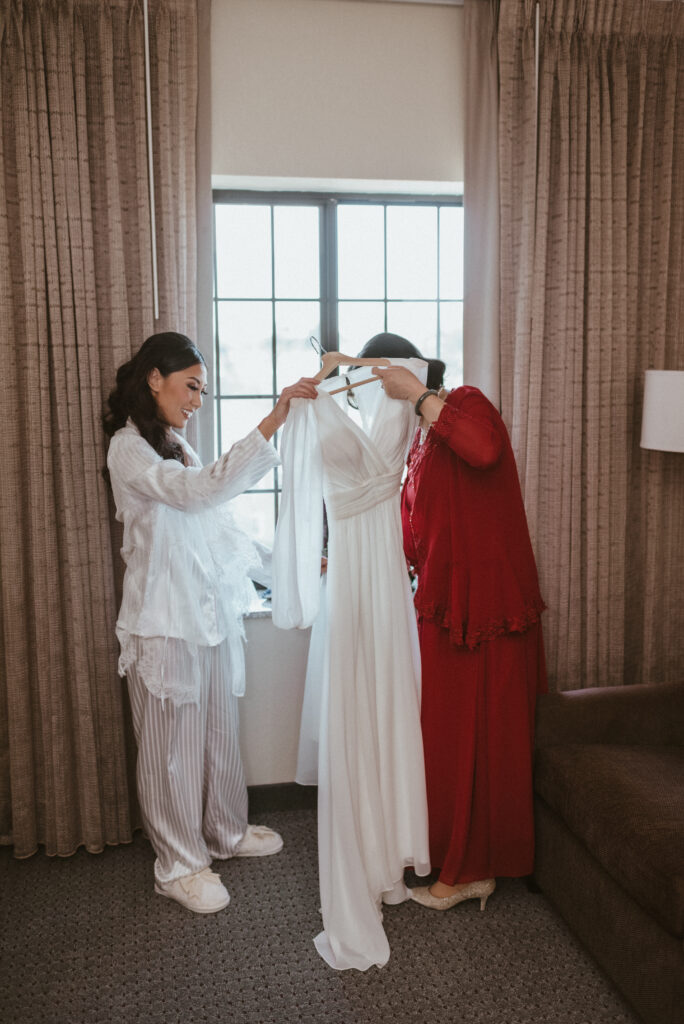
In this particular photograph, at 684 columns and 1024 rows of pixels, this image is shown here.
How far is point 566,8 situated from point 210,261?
4.72ft

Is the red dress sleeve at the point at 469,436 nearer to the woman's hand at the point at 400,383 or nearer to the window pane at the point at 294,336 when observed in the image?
the woman's hand at the point at 400,383

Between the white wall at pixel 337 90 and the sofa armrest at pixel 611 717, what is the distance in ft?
5.86

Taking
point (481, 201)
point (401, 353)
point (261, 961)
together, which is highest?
point (481, 201)

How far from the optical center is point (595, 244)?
8.96ft

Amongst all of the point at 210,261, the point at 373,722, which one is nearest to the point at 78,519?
the point at 210,261

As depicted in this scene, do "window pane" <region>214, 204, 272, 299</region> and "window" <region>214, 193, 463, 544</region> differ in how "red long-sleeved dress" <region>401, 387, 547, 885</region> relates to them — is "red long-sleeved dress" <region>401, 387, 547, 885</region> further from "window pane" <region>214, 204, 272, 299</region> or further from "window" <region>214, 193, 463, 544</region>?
"window pane" <region>214, 204, 272, 299</region>

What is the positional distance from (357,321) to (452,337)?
1.24ft

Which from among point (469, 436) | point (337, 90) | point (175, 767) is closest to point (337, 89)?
point (337, 90)

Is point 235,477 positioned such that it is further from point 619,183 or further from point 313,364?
point 619,183

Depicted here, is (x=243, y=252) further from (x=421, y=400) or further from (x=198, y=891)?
(x=198, y=891)

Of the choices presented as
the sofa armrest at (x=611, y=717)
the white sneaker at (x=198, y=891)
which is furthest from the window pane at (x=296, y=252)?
the white sneaker at (x=198, y=891)

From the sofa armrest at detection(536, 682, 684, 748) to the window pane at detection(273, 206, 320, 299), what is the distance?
1.67 m

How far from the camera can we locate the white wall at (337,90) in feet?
8.52

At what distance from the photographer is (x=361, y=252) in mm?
2988
